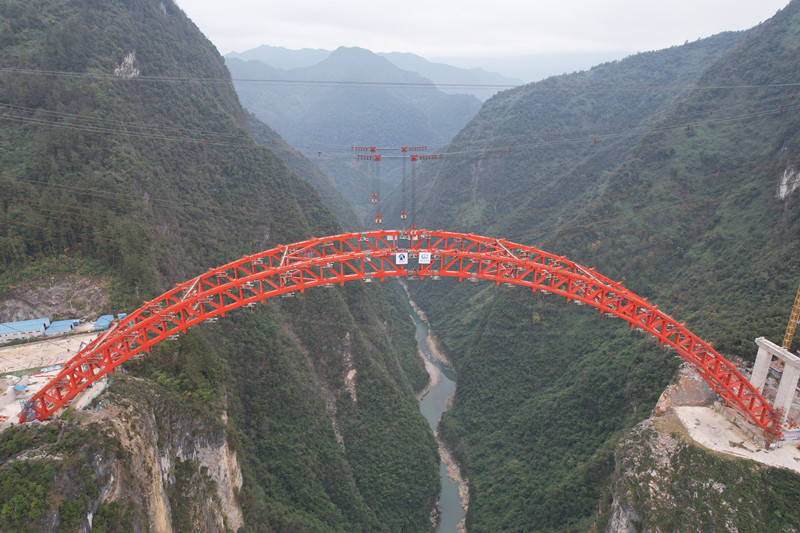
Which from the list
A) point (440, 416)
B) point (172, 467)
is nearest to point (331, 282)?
point (172, 467)

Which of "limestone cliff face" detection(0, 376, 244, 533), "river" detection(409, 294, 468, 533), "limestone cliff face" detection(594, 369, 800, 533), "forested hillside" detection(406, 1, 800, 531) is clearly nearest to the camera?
"limestone cliff face" detection(0, 376, 244, 533)

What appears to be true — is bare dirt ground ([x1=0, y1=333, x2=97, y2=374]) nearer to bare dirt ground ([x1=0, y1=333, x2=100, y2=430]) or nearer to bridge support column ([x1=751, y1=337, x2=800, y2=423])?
bare dirt ground ([x1=0, y1=333, x2=100, y2=430])

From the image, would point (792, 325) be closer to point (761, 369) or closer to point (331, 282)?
point (761, 369)

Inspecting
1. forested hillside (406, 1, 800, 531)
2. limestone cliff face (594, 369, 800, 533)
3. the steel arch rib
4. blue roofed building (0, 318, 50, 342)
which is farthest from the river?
blue roofed building (0, 318, 50, 342)

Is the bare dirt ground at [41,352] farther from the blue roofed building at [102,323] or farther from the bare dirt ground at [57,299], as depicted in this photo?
the bare dirt ground at [57,299]

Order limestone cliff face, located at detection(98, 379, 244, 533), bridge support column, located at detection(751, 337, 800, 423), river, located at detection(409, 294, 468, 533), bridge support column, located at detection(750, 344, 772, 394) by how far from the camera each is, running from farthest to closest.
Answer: river, located at detection(409, 294, 468, 533) < bridge support column, located at detection(750, 344, 772, 394) < bridge support column, located at detection(751, 337, 800, 423) < limestone cliff face, located at detection(98, 379, 244, 533)

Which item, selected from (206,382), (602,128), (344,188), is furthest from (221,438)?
(344,188)

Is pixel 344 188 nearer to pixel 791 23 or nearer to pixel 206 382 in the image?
pixel 791 23
